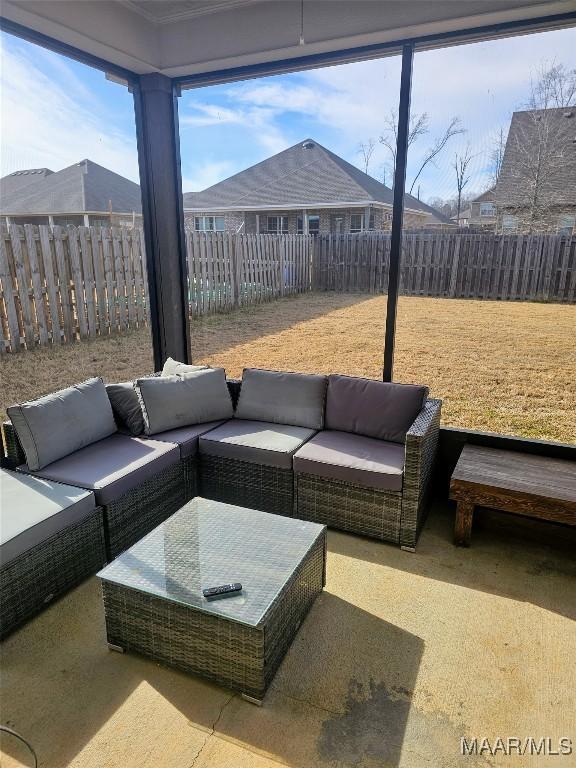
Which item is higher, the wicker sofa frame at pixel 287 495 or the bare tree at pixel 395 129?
the bare tree at pixel 395 129

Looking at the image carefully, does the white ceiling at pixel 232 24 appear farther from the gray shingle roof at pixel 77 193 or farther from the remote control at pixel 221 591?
the remote control at pixel 221 591

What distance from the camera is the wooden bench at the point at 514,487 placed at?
2.40 meters

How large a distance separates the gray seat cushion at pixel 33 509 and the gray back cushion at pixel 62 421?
17 centimetres

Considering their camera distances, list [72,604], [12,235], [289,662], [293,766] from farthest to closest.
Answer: [12,235] → [72,604] → [289,662] → [293,766]

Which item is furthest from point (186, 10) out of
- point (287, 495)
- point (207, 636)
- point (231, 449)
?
point (207, 636)

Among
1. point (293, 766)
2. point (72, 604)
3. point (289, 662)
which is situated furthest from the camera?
point (72, 604)

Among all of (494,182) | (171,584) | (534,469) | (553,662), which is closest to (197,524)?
(171,584)

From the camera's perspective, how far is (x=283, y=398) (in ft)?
10.6

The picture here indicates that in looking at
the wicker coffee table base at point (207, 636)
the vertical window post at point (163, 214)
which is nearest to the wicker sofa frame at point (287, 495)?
the wicker coffee table base at point (207, 636)

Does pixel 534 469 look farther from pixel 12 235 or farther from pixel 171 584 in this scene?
pixel 12 235

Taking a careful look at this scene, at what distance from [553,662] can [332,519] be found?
3.97 feet

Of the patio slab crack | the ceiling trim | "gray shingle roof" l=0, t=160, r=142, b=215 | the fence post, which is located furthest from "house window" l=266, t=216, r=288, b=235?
the patio slab crack

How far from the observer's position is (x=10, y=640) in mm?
1979

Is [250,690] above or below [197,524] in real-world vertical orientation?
below
